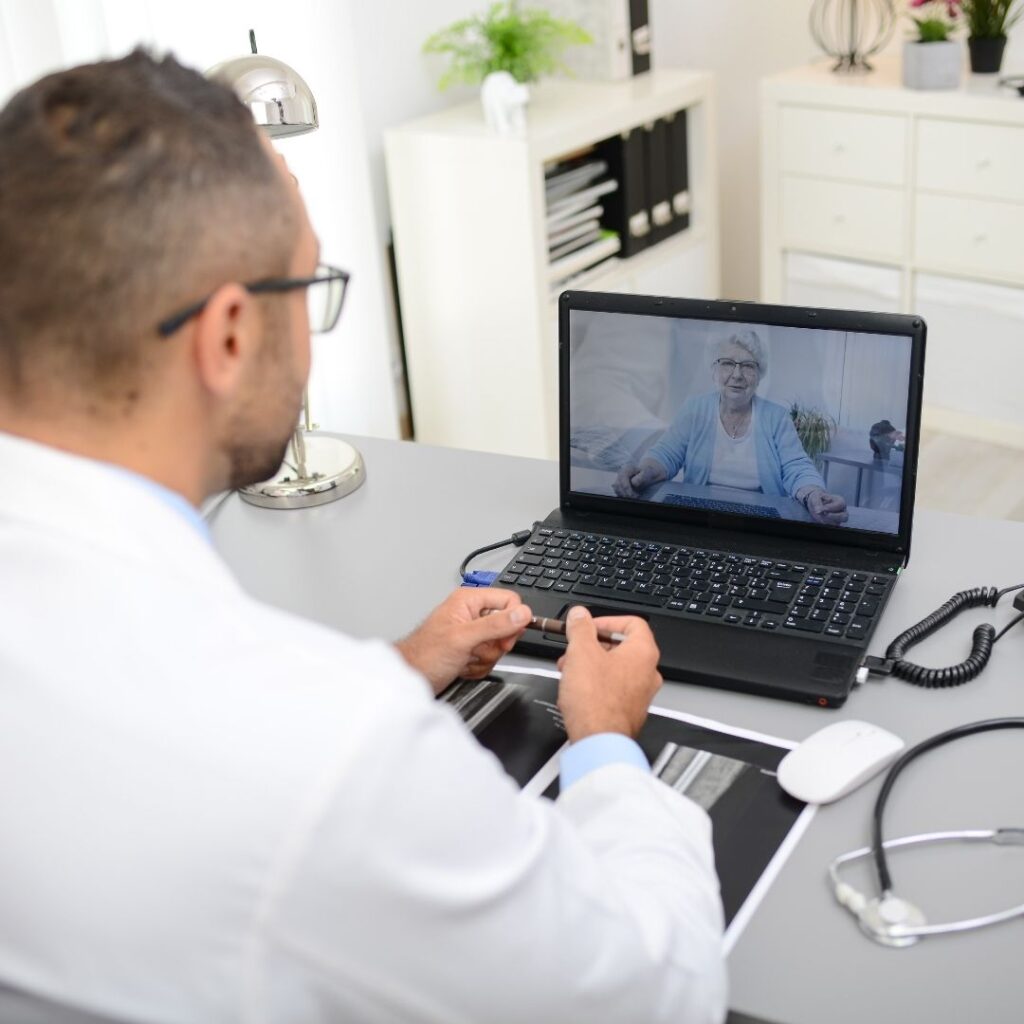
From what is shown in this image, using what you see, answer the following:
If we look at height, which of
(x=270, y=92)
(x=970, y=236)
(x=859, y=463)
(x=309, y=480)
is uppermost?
(x=270, y=92)

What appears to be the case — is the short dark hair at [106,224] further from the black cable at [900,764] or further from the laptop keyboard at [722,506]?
the laptop keyboard at [722,506]

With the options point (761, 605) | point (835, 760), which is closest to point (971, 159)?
point (761, 605)

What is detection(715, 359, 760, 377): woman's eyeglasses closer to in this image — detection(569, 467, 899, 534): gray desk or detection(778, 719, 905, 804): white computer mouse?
detection(569, 467, 899, 534): gray desk

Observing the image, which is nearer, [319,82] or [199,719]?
[199,719]

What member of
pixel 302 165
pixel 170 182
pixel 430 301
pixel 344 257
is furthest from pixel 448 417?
pixel 170 182

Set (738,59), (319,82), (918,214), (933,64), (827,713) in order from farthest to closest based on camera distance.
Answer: (738,59) < (918,214) < (933,64) < (319,82) < (827,713)

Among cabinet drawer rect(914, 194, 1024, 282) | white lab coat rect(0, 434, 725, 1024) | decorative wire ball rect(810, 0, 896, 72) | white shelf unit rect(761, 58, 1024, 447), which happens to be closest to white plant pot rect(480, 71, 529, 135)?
white shelf unit rect(761, 58, 1024, 447)

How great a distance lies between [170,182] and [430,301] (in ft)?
7.70

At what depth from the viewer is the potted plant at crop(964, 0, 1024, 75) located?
3.05 m

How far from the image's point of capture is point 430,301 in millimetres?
3119

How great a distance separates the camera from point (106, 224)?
30.5 inches

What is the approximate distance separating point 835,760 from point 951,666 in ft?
0.68

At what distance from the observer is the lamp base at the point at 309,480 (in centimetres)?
168

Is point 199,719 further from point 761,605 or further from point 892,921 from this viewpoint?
point 761,605
